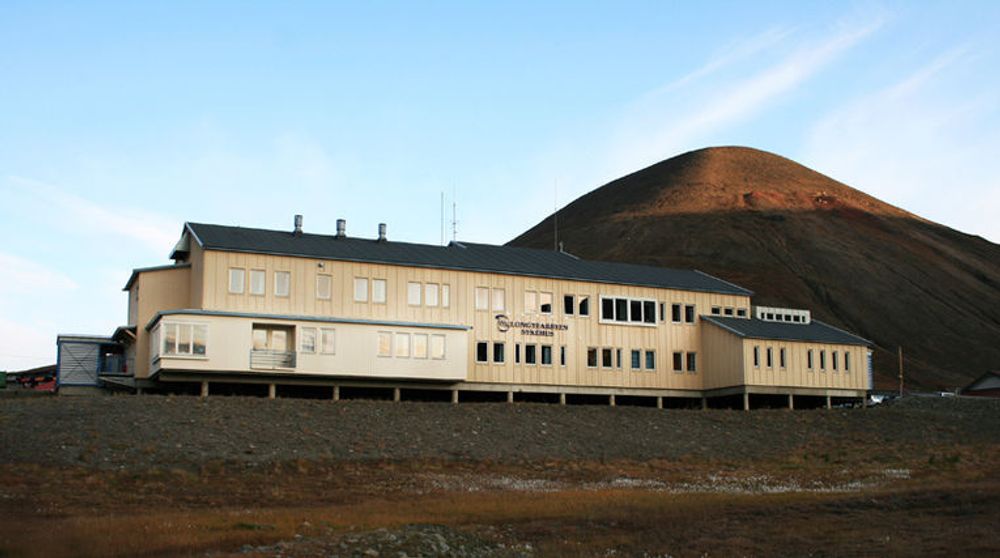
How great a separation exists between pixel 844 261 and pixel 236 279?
129 metres

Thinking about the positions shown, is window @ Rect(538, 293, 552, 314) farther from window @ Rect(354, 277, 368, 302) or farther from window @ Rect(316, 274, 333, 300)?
window @ Rect(316, 274, 333, 300)

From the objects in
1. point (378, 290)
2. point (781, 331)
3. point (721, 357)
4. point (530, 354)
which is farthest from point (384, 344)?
point (781, 331)

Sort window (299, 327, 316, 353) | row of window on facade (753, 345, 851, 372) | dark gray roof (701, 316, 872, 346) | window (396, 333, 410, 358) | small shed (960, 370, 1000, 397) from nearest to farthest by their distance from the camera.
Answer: window (299, 327, 316, 353) → window (396, 333, 410, 358) → row of window on facade (753, 345, 851, 372) → dark gray roof (701, 316, 872, 346) → small shed (960, 370, 1000, 397)

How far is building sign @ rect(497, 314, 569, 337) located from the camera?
2470 inches

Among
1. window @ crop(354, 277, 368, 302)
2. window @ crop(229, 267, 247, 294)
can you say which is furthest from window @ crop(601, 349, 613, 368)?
window @ crop(229, 267, 247, 294)

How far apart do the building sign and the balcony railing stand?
12331 millimetres

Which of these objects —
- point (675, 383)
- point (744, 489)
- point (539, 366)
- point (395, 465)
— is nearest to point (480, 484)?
point (395, 465)

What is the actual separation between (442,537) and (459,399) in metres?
37.3

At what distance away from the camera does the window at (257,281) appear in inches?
2237

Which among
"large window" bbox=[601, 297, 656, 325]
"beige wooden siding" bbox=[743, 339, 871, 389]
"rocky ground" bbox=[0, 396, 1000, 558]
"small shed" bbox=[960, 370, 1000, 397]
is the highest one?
"large window" bbox=[601, 297, 656, 325]

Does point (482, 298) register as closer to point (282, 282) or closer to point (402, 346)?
point (402, 346)

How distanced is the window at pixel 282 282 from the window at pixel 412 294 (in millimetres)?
6463

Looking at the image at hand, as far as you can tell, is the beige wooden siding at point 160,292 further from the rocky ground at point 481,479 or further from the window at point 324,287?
the rocky ground at point 481,479

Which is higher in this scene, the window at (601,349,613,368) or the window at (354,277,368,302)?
the window at (354,277,368,302)
